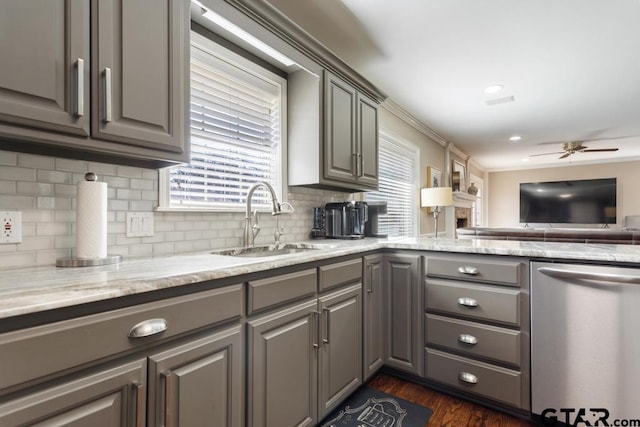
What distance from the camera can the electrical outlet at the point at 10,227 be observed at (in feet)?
3.79

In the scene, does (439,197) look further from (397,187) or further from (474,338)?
(474,338)

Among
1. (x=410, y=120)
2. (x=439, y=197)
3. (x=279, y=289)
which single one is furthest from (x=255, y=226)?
(x=410, y=120)

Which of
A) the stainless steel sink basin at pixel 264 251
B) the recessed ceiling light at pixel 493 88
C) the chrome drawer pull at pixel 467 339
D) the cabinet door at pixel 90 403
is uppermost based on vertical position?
the recessed ceiling light at pixel 493 88

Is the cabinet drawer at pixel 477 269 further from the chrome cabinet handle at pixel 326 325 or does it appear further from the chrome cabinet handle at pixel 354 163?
the chrome cabinet handle at pixel 354 163

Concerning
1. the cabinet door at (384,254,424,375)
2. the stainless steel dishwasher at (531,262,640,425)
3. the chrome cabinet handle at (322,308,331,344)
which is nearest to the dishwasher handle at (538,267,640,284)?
the stainless steel dishwasher at (531,262,640,425)

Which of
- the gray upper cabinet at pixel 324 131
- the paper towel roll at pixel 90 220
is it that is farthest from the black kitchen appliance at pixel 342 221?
the paper towel roll at pixel 90 220

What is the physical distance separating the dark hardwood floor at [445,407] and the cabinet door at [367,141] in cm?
149

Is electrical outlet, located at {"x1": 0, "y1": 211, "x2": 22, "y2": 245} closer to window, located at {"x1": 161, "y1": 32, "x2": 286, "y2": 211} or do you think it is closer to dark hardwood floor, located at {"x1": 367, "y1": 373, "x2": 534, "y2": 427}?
window, located at {"x1": 161, "y1": 32, "x2": 286, "y2": 211}

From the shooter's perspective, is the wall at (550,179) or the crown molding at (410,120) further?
the wall at (550,179)

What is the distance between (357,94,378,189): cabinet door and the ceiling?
40 centimetres

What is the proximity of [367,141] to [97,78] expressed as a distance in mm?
2023

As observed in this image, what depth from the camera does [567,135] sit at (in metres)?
5.36

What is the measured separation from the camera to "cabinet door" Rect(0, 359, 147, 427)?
2.40 ft

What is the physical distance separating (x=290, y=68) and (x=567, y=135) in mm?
5297
